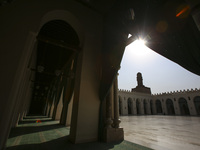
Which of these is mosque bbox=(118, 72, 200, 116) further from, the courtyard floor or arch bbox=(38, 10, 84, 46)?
arch bbox=(38, 10, 84, 46)

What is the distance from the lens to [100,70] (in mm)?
3340

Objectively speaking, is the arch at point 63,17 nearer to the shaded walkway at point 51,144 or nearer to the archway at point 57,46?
the archway at point 57,46

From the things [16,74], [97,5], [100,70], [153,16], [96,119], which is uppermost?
[97,5]

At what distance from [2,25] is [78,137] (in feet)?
10.8

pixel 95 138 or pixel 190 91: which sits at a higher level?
pixel 190 91

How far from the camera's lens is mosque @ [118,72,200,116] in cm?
1936

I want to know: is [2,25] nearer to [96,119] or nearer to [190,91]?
[96,119]

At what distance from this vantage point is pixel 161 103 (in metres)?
23.8

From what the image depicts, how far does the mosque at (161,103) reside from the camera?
19.4m

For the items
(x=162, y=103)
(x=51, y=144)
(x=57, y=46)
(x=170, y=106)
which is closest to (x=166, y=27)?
(x=51, y=144)

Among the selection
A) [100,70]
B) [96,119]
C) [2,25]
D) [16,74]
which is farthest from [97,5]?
[96,119]

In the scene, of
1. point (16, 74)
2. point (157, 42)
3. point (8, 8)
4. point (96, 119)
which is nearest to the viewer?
point (16, 74)

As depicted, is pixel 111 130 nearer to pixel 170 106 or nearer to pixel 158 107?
pixel 170 106

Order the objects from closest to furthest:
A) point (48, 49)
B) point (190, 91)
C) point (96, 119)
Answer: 1. point (96, 119)
2. point (48, 49)
3. point (190, 91)
